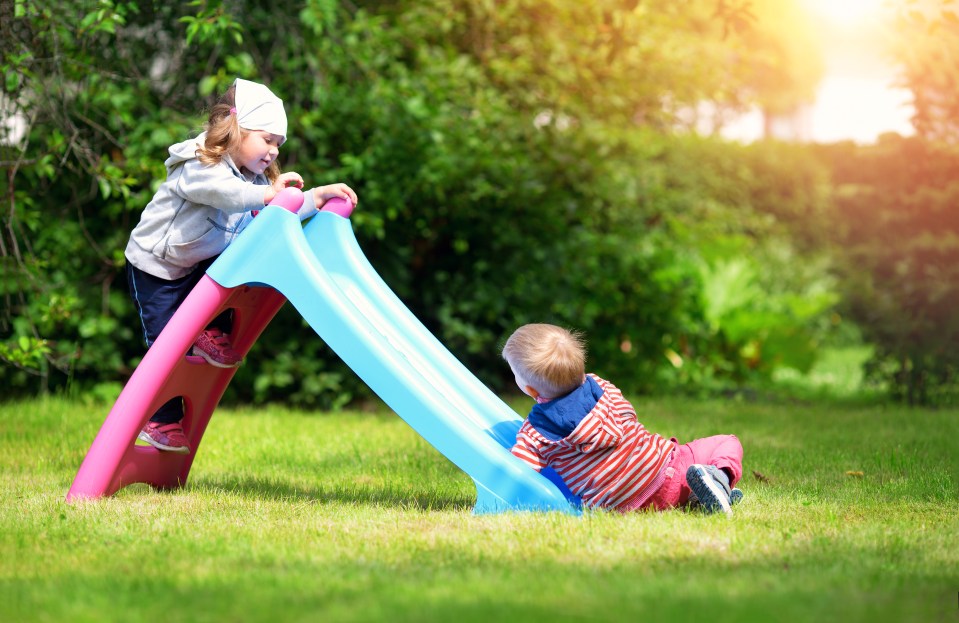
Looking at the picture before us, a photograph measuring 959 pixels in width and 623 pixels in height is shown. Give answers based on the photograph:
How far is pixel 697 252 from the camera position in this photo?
34.0 ft

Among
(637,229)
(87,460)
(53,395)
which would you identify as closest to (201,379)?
(87,460)

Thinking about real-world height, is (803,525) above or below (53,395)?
above

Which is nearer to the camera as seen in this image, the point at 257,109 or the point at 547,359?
the point at 547,359

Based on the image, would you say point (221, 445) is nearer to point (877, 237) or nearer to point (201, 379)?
point (201, 379)

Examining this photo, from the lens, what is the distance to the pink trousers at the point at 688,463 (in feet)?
12.4

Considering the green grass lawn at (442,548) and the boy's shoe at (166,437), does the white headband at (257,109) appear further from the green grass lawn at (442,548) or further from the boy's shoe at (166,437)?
the green grass lawn at (442,548)

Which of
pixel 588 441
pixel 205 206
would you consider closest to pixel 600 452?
pixel 588 441

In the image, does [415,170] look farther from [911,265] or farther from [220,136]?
[911,265]

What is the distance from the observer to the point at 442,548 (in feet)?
10.5

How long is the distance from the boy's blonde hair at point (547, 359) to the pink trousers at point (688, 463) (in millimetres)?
466

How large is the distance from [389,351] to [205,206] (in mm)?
962

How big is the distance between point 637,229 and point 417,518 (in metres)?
5.64

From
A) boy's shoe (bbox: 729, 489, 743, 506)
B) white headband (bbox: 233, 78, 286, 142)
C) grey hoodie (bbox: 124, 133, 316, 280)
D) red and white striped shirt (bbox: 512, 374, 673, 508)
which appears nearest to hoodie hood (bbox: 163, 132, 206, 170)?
grey hoodie (bbox: 124, 133, 316, 280)

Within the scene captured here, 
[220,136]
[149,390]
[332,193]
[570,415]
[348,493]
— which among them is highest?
[220,136]
